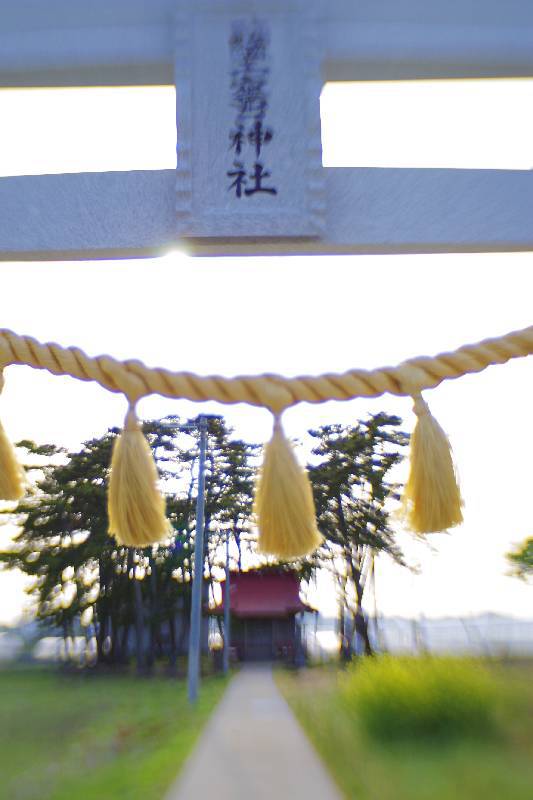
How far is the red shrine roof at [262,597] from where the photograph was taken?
307 centimetres

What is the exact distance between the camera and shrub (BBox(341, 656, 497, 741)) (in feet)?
12.9

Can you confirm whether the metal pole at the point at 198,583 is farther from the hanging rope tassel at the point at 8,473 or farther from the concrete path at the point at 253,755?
the hanging rope tassel at the point at 8,473

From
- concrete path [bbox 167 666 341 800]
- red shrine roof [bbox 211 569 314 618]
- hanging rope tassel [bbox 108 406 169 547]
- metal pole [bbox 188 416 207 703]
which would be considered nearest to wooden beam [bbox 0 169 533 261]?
hanging rope tassel [bbox 108 406 169 547]

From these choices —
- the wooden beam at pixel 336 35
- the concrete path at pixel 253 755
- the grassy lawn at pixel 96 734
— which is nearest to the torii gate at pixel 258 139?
the wooden beam at pixel 336 35

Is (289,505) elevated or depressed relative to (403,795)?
elevated

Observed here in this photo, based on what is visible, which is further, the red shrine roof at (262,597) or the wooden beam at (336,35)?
the red shrine roof at (262,597)

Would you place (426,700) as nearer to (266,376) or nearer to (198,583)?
(198,583)

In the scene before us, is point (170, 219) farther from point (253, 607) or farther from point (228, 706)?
point (228, 706)

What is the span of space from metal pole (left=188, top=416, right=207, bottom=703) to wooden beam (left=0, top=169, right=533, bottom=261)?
86.3 inches

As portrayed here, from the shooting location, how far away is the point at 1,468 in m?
0.45

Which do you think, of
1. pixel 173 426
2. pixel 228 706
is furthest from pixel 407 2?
pixel 228 706

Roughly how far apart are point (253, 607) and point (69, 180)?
348cm

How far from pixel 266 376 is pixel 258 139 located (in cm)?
33

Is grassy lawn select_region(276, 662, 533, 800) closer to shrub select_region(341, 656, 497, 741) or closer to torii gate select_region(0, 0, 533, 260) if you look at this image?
shrub select_region(341, 656, 497, 741)
